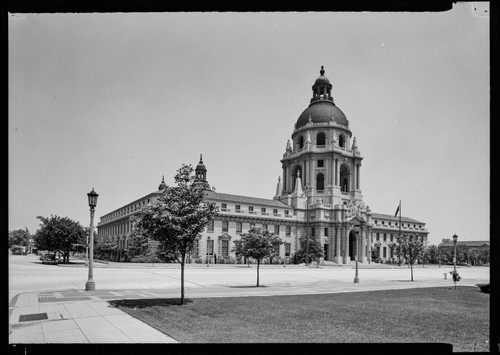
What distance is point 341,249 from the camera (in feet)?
282

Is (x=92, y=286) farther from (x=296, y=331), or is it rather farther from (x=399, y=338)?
(x=399, y=338)

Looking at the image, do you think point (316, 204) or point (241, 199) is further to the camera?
point (316, 204)

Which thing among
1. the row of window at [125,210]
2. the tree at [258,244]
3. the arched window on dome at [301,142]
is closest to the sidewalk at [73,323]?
the tree at [258,244]

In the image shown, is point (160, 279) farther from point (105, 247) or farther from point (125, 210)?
point (125, 210)

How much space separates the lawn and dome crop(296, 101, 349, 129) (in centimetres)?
7965

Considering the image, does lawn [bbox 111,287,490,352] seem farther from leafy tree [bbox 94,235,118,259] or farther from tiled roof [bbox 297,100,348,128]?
tiled roof [bbox 297,100,348,128]

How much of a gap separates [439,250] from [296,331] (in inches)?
3792

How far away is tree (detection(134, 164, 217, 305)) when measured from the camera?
610 inches

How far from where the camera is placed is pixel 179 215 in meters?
15.7

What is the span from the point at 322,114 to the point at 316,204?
2202 centimetres

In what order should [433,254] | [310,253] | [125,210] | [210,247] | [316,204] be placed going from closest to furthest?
[210,247] < [310,253] < [125,210] < [316,204] < [433,254]

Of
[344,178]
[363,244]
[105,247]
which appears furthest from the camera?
[344,178]

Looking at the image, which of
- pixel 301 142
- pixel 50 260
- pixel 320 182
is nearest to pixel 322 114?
pixel 301 142
